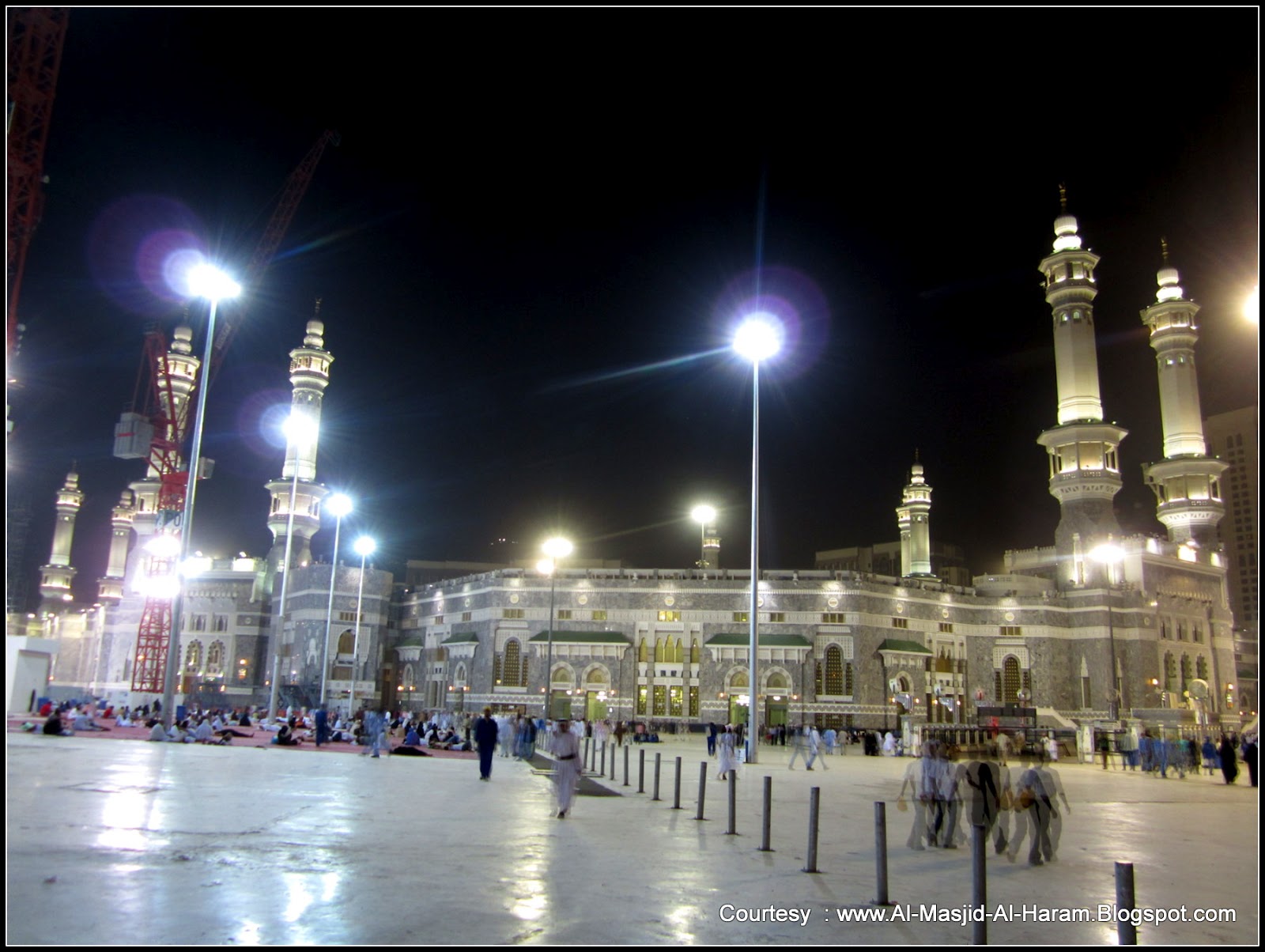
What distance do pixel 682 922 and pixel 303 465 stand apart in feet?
254

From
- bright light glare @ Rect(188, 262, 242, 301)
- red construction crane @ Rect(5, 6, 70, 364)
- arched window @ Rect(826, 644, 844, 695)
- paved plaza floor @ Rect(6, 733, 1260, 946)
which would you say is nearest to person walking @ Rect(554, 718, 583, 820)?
paved plaza floor @ Rect(6, 733, 1260, 946)

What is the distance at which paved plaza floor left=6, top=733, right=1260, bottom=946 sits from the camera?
24.0 ft

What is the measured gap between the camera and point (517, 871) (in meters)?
9.68

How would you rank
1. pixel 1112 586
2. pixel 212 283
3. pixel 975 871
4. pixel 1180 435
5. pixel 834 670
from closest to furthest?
pixel 975 871, pixel 212 283, pixel 834 670, pixel 1112 586, pixel 1180 435

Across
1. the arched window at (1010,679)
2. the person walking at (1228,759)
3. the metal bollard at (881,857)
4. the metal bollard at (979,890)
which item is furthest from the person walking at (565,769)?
the arched window at (1010,679)

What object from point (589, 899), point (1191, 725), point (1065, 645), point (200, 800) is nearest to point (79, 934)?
point (589, 899)

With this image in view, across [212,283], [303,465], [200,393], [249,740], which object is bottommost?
[249,740]

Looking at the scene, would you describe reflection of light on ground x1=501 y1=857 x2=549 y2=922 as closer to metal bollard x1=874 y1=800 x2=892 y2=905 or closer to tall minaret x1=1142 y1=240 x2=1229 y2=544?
metal bollard x1=874 y1=800 x2=892 y2=905

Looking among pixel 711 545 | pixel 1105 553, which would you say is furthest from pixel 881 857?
pixel 711 545

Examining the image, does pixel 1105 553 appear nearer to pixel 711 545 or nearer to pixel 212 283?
pixel 711 545

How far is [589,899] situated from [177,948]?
3.43 m

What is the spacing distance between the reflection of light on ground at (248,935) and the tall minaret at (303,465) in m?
74.3

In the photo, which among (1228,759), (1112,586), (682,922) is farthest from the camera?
(1112,586)

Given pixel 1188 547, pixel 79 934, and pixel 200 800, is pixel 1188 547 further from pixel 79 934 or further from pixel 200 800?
pixel 79 934
